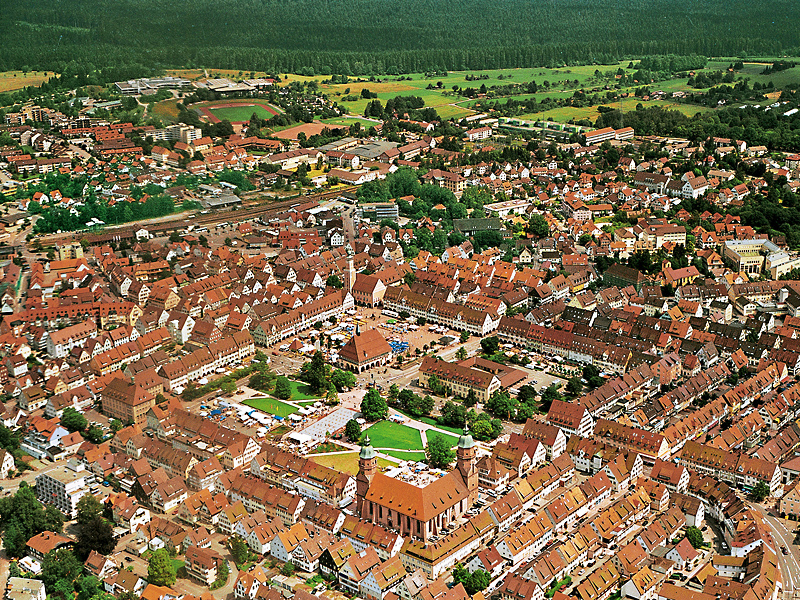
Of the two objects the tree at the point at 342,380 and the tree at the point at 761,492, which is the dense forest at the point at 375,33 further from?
the tree at the point at 761,492

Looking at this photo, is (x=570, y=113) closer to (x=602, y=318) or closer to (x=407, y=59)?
(x=407, y=59)

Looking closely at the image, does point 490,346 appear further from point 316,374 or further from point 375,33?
point 375,33

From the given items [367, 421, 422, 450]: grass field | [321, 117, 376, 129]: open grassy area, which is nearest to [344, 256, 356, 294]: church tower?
[367, 421, 422, 450]: grass field

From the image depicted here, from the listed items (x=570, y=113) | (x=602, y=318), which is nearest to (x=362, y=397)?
(x=602, y=318)

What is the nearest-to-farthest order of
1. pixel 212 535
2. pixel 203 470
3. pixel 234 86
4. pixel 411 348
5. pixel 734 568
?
pixel 734 568 < pixel 212 535 < pixel 203 470 < pixel 411 348 < pixel 234 86

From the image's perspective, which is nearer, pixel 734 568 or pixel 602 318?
pixel 734 568

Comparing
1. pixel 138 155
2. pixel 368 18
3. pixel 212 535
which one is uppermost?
pixel 368 18

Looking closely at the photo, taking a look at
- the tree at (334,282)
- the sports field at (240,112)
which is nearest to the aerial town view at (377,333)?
the tree at (334,282)
